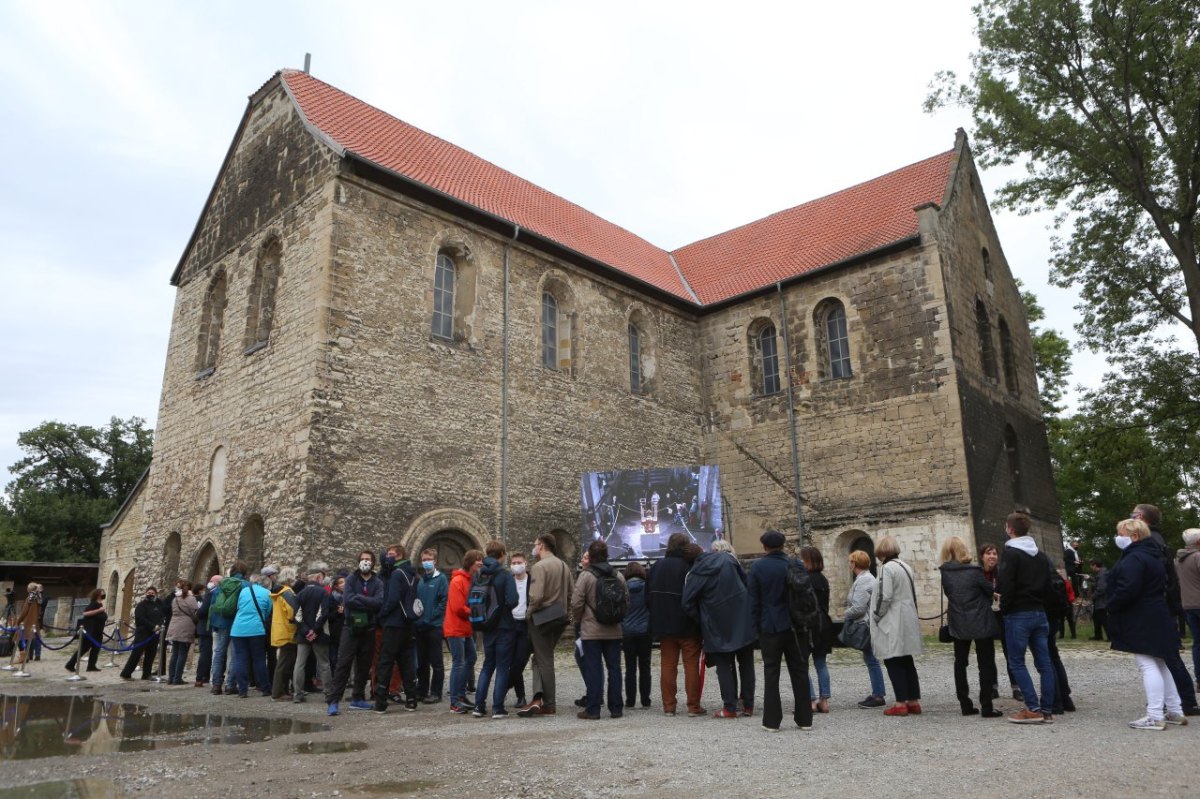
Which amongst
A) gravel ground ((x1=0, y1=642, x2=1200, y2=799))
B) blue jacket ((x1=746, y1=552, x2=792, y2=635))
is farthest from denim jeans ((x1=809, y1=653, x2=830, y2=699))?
blue jacket ((x1=746, y1=552, x2=792, y2=635))

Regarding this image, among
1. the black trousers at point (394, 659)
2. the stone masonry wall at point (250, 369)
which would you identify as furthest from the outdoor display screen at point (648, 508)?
the black trousers at point (394, 659)

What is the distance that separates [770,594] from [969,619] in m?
1.53

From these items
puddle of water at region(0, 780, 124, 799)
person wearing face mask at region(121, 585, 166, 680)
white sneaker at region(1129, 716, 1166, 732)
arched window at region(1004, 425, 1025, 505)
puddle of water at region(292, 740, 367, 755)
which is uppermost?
arched window at region(1004, 425, 1025, 505)

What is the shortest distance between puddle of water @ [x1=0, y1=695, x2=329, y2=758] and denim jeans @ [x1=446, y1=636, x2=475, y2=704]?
4.11ft

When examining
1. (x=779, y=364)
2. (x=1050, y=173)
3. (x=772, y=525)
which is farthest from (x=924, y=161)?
(x=772, y=525)

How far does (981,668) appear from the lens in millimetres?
6613

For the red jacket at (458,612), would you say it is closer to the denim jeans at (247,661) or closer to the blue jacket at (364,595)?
the blue jacket at (364,595)

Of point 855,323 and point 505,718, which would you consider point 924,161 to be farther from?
point 505,718

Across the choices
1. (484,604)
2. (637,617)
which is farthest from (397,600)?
(637,617)

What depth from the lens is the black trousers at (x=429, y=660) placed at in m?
8.97

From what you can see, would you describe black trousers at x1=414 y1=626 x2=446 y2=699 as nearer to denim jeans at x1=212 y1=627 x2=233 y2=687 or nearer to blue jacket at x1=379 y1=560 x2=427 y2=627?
blue jacket at x1=379 y1=560 x2=427 y2=627

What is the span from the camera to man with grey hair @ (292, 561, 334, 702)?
29.5 ft

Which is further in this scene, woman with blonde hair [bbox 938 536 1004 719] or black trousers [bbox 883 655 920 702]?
black trousers [bbox 883 655 920 702]

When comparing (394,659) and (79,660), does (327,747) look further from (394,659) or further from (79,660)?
(79,660)
